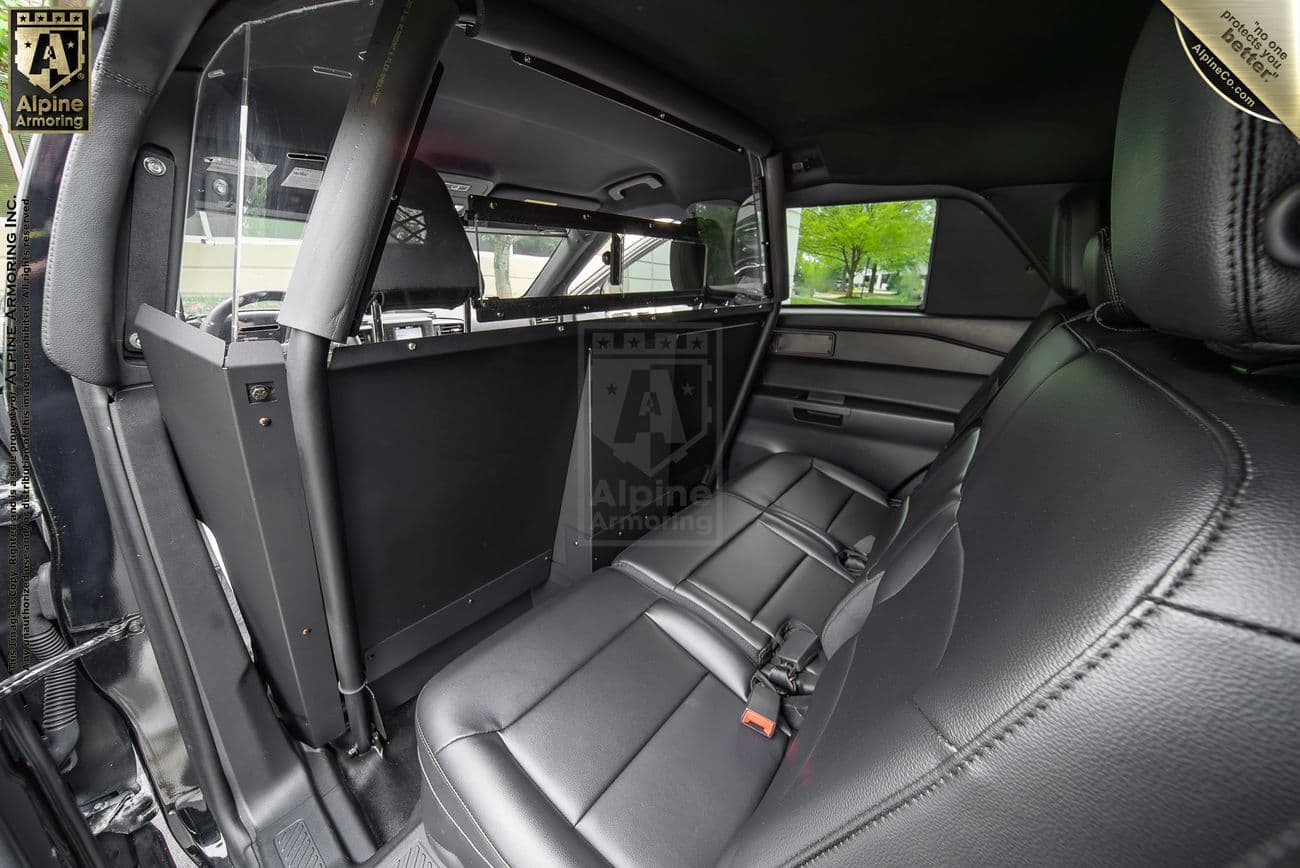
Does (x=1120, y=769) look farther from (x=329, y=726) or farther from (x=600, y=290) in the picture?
(x=600, y=290)

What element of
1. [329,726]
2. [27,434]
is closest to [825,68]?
[27,434]

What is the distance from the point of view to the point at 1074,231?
176 cm

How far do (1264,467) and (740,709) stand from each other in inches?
36.3

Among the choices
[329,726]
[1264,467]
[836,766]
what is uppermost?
[1264,467]

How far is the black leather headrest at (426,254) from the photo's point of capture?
1.07 meters

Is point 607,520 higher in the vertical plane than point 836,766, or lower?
lower

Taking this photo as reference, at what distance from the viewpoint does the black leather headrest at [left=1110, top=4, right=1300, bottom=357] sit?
36 cm

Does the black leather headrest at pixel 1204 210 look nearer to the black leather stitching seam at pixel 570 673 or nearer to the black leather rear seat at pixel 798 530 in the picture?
the black leather rear seat at pixel 798 530

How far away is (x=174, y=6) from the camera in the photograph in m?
0.77

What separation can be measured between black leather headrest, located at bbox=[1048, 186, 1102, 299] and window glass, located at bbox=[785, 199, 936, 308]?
0.60 m

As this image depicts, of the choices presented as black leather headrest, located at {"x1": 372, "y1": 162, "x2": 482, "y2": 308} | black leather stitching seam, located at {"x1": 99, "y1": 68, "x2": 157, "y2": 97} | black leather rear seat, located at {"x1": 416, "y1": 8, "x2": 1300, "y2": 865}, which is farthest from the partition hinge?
black leather stitching seam, located at {"x1": 99, "y1": 68, "x2": 157, "y2": 97}

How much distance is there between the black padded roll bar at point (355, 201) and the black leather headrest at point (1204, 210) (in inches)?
39.7

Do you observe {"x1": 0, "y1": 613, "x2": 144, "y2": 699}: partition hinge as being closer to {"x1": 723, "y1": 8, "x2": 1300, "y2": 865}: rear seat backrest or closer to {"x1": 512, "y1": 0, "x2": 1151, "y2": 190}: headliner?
{"x1": 723, "y1": 8, "x2": 1300, "y2": 865}: rear seat backrest

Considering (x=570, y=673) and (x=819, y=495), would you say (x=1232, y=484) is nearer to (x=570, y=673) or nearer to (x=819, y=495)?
(x=570, y=673)
